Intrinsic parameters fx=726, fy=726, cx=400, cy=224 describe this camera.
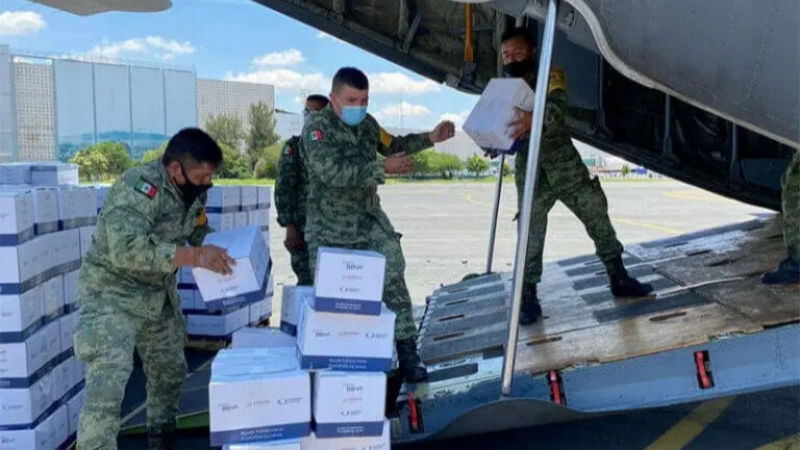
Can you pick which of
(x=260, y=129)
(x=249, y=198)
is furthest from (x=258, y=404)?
(x=260, y=129)

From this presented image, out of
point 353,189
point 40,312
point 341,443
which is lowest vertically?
point 341,443

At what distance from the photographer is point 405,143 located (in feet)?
13.3

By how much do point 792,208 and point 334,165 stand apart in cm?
250

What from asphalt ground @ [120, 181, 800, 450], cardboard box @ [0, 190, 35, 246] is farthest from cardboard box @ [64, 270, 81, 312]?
asphalt ground @ [120, 181, 800, 450]

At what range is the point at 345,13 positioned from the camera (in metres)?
5.65

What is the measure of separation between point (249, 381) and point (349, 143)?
4.62 feet

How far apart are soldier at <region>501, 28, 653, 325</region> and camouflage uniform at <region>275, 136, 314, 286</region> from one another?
1331mm

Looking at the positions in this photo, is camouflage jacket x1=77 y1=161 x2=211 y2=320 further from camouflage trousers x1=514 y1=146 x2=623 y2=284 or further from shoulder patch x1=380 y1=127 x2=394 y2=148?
camouflage trousers x1=514 y1=146 x2=623 y2=284

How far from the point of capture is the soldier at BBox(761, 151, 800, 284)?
3883 mm

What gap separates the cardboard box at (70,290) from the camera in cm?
397

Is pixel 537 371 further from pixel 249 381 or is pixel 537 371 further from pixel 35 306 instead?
pixel 35 306

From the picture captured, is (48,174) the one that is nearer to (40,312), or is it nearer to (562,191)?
(40,312)

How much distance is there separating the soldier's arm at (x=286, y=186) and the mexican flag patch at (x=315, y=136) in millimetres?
963

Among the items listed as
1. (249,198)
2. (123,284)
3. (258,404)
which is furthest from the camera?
(249,198)
